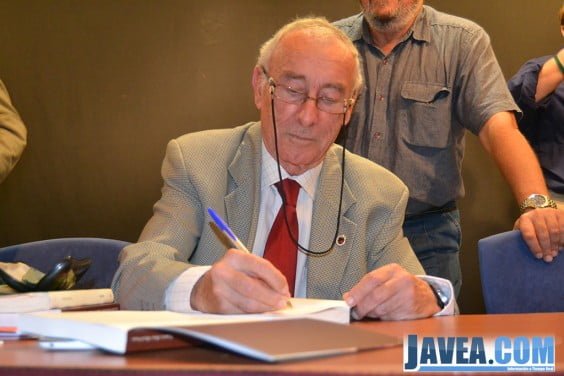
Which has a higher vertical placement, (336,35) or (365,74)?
(336,35)

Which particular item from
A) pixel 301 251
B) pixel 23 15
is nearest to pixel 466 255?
pixel 301 251

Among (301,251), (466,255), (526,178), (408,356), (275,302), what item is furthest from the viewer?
(466,255)

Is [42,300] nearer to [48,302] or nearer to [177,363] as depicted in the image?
[48,302]

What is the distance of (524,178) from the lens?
2.67 meters

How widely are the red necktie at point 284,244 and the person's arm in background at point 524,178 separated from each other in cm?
66

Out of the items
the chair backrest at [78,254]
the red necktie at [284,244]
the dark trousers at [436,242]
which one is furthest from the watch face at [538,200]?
the chair backrest at [78,254]

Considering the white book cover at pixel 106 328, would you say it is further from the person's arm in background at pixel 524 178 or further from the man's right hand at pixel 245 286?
the person's arm in background at pixel 524 178

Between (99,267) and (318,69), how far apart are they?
0.86 metres

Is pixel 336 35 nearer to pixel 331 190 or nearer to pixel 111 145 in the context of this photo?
pixel 331 190

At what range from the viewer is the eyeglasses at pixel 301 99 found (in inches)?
83.2

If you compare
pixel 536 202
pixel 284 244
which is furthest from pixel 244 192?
pixel 536 202

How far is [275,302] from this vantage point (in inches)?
57.4

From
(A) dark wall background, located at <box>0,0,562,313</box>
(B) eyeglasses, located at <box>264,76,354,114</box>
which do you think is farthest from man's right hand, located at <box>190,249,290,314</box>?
(A) dark wall background, located at <box>0,0,562,313</box>

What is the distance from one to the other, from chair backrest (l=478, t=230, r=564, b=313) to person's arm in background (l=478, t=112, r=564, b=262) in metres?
0.04
